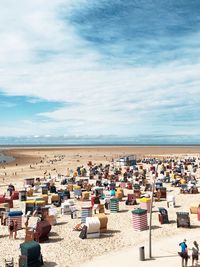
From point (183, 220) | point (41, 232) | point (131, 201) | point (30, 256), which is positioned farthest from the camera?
point (131, 201)

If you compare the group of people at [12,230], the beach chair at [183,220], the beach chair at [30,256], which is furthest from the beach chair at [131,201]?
the beach chair at [30,256]

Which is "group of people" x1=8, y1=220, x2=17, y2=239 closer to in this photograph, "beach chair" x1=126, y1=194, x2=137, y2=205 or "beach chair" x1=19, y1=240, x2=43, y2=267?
"beach chair" x1=19, y1=240, x2=43, y2=267

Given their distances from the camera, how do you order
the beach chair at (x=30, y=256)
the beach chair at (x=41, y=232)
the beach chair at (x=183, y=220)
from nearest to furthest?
the beach chair at (x=30, y=256) < the beach chair at (x=41, y=232) < the beach chair at (x=183, y=220)

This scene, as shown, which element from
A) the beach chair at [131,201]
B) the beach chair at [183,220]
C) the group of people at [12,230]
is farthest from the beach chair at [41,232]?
the beach chair at [131,201]

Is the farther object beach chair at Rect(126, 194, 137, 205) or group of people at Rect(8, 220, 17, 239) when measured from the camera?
beach chair at Rect(126, 194, 137, 205)

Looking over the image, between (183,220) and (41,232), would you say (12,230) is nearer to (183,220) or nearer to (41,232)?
(41,232)

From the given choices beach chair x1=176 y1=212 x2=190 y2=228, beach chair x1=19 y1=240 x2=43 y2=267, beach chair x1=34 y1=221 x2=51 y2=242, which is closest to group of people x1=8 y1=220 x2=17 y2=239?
Result: beach chair x1=34 y1=221 x2=51 y2=242

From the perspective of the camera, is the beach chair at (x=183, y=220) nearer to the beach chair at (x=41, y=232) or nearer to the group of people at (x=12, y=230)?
the beach chair at (x=41, y=232)

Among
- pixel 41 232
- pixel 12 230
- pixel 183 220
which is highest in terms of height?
pixel 183 220

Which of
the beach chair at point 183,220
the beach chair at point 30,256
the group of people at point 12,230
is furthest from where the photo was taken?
the beach chair at point 183,220

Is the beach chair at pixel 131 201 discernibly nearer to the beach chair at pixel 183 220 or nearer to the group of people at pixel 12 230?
the beach chair at pixel 183 220

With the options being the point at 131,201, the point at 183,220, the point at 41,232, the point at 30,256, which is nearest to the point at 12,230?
the point at 41,232

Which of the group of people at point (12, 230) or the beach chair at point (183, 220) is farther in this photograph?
the beach chair at point (183, 220)

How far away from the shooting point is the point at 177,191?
39.2m
